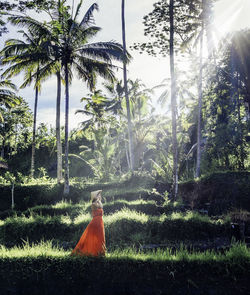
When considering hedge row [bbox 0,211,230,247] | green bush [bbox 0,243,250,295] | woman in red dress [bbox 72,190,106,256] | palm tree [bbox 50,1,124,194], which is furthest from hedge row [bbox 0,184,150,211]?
green bush [bbox 0,243,250,295]

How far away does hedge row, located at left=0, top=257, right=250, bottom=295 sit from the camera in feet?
12.7

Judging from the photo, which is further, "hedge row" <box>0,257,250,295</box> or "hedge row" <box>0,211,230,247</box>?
"hedge row" <box>0,211,230,247</box>

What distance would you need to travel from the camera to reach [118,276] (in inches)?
164

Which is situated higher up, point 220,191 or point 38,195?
point 220,191

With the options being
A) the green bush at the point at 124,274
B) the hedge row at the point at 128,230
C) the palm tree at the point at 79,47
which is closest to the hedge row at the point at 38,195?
the palm tree at the point at 79,47

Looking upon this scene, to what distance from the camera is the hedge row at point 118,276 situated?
12.7 ft

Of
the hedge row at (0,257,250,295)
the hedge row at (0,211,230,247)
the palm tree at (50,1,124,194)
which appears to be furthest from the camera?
the palm tree at (50,1,124,194)

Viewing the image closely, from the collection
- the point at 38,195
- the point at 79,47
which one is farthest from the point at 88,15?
the point at 38,195

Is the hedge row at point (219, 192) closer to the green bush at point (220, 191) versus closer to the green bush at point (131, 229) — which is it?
the green bush at point (220, 191)

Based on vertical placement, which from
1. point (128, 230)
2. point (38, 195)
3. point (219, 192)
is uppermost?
point (219, 192)

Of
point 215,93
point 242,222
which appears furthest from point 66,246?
point 215,93

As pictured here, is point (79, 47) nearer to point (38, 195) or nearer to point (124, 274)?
point (38, 195)

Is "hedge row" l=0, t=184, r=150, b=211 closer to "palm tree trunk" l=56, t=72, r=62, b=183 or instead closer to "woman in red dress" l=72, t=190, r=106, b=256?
"palm tree trunk" l=56, t=72, r=62, b=183

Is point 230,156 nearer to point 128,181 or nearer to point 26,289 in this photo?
point 128,181
